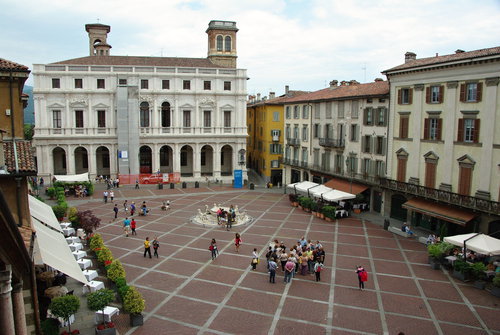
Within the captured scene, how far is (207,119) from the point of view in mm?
57438

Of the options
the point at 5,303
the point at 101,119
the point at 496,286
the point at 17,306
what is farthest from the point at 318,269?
the point at 101,119

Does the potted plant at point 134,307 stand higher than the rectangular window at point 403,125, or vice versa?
the rectangular window at point 403,125

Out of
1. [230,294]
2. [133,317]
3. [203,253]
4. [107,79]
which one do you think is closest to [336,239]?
[203,253]

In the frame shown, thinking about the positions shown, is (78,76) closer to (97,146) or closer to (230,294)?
(97,146)

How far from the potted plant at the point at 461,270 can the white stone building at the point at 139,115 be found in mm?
37651

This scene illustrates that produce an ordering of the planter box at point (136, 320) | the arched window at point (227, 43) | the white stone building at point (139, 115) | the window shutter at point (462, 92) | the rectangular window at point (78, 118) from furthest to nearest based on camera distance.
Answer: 1. the arched window at point (227, 43)
2. the rectangular window at point (78, 118)
3. the white stone building at point (139, 115)
4. the window shutter at point (462, 92)
5. the planter box at point (136, 320)

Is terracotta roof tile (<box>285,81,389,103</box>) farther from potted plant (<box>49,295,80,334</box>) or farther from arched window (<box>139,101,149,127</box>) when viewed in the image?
potted plant (<box>49,295,80,334</box>)

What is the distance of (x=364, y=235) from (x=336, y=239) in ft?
8.96

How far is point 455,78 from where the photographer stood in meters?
29.0

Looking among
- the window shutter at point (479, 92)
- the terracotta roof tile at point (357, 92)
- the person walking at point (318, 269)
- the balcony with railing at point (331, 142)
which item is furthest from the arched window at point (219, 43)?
the person walking at point (318, 269)

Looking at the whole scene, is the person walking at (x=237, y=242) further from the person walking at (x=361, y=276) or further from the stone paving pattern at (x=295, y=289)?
the person walking at (x=361, y=276)

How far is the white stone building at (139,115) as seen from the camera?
52.2m

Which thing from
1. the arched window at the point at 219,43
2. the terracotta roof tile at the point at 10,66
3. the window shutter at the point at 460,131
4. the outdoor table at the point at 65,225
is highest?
the arched window at the point at 219,43

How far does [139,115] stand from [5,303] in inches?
1910
